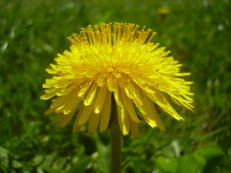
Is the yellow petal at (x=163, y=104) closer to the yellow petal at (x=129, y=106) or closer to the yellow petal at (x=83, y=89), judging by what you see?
the yellow petal at (x=129, y=106)

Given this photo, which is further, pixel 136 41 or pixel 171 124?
pixel 171 124

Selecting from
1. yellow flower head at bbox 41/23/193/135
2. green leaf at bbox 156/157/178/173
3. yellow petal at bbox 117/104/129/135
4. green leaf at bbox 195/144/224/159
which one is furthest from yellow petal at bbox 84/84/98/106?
green leaf at bbox 195/144/224/159

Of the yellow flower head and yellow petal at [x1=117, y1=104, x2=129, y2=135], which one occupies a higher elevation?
the yellow flower head

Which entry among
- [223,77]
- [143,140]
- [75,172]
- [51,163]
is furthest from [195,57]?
[75,172]

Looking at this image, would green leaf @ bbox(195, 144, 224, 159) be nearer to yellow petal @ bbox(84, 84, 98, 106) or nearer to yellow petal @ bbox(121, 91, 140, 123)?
yellow petal @ bbox(121, 91, 140, 123)

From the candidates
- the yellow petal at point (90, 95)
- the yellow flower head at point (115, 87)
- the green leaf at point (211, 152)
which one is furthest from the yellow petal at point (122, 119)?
the green leaf at point (211, 152)

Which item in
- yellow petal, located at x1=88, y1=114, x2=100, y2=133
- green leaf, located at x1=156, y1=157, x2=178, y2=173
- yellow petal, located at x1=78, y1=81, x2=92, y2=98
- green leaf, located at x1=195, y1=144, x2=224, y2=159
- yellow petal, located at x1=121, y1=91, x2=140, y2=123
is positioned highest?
yellow petal, located at x1=78, y1=81, x2=92, y2=98

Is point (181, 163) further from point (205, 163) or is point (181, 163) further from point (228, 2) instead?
point (228, 2)

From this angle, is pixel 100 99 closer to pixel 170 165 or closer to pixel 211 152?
pixel 170 165

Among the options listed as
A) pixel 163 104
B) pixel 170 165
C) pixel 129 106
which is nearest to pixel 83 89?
pixel 129 106
